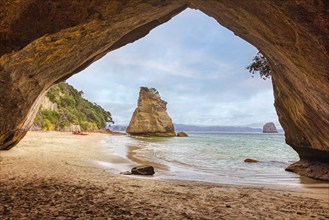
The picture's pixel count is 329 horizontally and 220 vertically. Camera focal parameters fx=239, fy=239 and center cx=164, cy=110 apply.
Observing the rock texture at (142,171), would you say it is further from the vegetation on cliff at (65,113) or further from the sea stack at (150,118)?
the sea stack at (150,118)

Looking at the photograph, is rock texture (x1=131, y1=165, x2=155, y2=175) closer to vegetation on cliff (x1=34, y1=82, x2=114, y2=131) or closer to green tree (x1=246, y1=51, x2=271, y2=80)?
green tree (x1=246, y1=51, x2=271, y2=80)

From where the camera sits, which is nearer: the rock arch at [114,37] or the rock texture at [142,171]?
the rock arch at [114,37]

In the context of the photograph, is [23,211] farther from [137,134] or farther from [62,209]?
[137,134]

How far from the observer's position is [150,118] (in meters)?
74.4

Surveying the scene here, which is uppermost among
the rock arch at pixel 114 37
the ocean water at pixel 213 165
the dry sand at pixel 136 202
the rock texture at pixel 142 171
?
the rock arch at pixel 114 37

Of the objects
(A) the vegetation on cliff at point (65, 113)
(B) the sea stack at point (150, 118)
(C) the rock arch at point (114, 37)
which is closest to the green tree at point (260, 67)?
(C) the rock arch at point (114, 37)

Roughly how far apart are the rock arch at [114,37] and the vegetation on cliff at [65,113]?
51547 mm

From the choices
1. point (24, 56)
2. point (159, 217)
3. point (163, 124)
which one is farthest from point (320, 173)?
point (163, 124)

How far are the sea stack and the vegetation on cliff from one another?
16484 mm

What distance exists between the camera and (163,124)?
74.5m

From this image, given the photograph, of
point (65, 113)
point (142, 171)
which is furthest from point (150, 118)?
point (142, 171)

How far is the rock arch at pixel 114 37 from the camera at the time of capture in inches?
161

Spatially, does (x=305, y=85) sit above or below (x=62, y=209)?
above

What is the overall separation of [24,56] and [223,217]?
5685 millimetres
